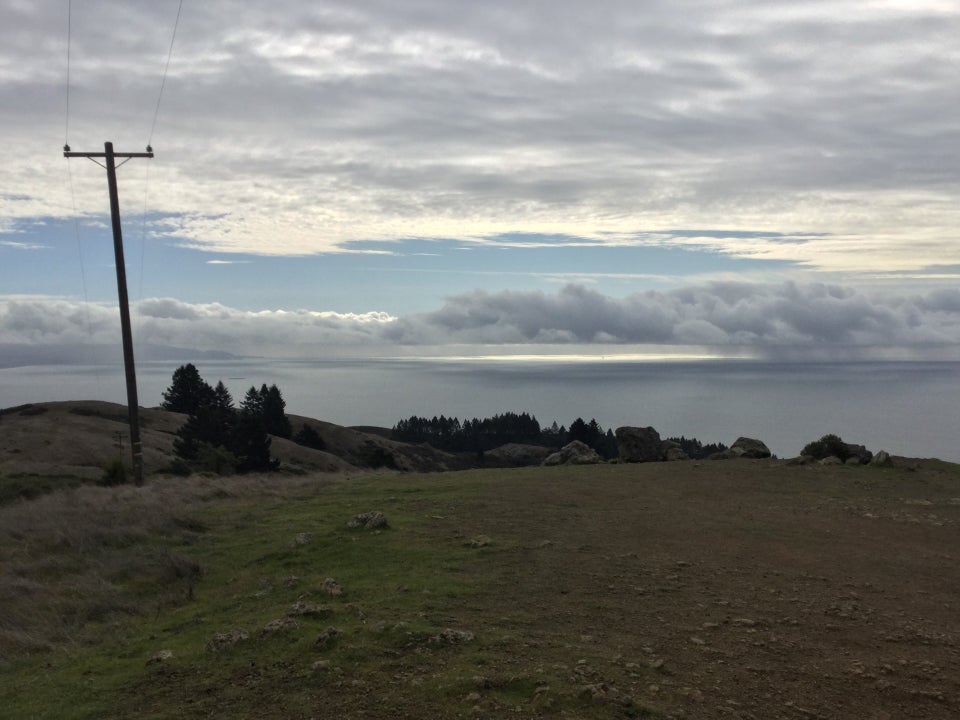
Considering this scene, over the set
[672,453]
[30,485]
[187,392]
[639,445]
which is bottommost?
[672,453]

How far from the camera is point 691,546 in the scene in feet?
39.5

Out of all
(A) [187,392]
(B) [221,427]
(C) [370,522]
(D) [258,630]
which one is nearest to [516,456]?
(A) [187,392]

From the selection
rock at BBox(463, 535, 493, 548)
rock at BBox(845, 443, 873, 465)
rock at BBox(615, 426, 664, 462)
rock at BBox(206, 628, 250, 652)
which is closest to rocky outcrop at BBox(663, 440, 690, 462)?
rock at BBox(615, 426, 664, 462)

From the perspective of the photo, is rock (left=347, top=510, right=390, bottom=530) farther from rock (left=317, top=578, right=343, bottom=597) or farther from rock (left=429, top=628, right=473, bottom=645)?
rock (left=429, top=628, right=473, bottom=645)

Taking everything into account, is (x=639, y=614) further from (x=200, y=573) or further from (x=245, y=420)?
(x=245, y=420)

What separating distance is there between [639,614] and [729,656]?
141 centimetres

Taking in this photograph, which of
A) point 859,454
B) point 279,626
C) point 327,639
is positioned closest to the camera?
point 327,639

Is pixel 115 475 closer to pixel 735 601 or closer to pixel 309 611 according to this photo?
pixel 309 611

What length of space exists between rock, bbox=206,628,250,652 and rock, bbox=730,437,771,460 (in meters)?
22.5

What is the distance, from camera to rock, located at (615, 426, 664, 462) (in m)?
29.8

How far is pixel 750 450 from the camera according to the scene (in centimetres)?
2706

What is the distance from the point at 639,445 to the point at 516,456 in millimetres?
63297

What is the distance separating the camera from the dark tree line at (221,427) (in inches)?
1485

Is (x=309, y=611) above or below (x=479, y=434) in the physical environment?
above
